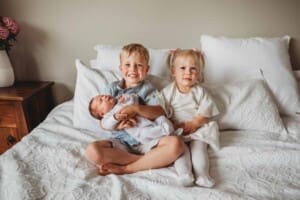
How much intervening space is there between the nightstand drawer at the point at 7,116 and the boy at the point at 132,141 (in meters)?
0.72

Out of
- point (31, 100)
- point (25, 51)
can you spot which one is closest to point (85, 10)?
point (25, 51)

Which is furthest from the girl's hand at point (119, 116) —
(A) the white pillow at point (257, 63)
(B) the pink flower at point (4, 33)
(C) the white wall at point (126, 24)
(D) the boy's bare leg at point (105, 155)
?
(B) the pink flower at point (4, 33)

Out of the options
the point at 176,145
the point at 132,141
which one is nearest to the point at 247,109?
the point at 176,145

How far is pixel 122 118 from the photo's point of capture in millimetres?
1221

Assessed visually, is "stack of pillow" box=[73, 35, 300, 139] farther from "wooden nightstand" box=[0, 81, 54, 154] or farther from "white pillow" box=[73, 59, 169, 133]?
"wooden nightstand" box=[0, 81, 54, 154]

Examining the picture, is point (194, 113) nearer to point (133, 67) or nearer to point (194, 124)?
point (194, 124)

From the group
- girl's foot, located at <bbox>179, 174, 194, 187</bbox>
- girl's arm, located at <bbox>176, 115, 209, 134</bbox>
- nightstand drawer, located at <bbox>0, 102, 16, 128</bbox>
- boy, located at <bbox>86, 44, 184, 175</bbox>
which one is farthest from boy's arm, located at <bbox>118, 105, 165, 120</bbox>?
nightstand drawer, located at <bbox>0, 102, 16, 128</bbox>

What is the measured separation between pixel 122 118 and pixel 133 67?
0.26 metres

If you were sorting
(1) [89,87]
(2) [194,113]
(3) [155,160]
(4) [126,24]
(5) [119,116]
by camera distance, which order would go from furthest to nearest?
(4) [126,24] → (1) [89,87] → (2) [194,113] → (5) [119,116] → (3) [155,160]

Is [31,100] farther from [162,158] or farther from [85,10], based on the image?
[162,158]

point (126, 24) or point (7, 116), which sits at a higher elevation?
point (126, 24)

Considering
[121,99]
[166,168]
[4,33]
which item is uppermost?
[4,33]

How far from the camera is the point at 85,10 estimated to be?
6.10ft

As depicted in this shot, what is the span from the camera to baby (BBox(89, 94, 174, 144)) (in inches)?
48.5
